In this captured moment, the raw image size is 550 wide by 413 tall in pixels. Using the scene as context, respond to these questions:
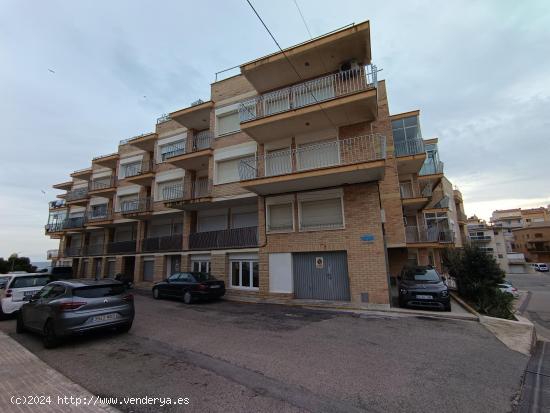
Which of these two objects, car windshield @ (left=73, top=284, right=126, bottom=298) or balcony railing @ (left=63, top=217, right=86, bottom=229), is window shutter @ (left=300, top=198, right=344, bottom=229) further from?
balcony railing @ (left=63, top=217, right=86, bottom=229)

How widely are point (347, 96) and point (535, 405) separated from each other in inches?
403

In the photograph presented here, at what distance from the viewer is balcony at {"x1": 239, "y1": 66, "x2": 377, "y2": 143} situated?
1099 cm

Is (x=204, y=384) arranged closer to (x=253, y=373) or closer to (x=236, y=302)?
(x=253, y=373)

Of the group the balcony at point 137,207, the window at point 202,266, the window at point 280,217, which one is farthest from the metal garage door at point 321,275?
the balcony at point 137,207

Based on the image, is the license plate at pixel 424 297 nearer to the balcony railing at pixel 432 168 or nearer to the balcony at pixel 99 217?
the balcony railing at pixel 432 168

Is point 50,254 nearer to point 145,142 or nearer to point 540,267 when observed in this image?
point 145,142

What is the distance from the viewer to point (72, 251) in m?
25.9

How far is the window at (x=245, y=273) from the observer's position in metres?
13.9

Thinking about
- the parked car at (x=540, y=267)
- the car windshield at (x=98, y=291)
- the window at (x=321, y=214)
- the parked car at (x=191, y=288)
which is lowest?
the parked car at (x=540, y=267)

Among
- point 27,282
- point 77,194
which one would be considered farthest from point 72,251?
point 27,282

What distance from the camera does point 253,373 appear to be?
4391 millimetres

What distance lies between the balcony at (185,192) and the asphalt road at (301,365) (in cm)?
917

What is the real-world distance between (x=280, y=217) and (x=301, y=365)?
9.02m

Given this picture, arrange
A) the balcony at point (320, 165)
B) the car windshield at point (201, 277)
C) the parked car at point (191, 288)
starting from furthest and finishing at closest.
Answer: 1. the car windshield at point (201, 277)
2. the parked car at point (191, 288)
3. the balcony at point (320, 165)
